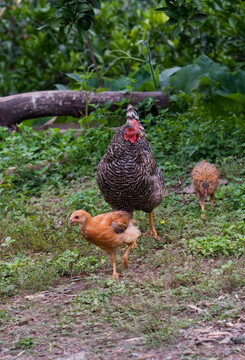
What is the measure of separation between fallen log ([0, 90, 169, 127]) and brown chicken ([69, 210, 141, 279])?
435 cm

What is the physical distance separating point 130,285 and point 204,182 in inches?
81.3

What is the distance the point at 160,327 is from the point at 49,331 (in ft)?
3.08

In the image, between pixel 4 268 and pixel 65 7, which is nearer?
pixel 4 268

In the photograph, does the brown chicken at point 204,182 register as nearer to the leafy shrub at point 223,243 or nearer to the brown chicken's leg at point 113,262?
the leafy shrub at point 223,243

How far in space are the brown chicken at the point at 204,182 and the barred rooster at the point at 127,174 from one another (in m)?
0.72

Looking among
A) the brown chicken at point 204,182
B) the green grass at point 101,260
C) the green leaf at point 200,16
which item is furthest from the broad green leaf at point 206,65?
the brown chicken at point 204,182

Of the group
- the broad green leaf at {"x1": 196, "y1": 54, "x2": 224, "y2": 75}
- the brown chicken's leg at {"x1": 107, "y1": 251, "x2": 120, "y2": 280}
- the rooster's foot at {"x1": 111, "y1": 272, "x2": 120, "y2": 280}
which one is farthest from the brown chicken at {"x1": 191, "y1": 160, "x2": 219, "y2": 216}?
the broad green leaf at {"x1": 196, "y1": 54, "x2": 224, "y2": 75}

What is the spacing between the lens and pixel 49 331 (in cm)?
465

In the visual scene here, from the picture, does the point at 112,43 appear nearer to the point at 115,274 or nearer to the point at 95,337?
the point at 115,274

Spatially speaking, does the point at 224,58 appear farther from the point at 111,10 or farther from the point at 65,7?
the point at 65,7

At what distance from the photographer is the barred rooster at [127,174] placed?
6.21 metres

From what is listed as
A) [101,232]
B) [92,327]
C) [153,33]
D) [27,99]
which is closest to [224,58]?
[153,33]

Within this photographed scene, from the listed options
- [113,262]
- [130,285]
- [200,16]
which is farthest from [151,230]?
[200,16]

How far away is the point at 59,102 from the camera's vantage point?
10039 mm
